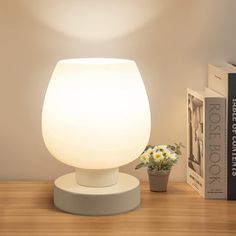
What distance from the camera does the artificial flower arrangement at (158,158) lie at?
1384 mm

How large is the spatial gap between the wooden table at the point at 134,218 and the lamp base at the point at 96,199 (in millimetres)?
16

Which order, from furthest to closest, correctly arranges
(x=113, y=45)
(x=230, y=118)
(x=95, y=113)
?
(x=113, y=45)
(x=230, y=118)
(x=95, y=113)

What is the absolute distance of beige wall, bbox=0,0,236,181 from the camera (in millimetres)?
1443

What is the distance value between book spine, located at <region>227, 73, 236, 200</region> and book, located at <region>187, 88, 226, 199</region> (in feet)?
0.04

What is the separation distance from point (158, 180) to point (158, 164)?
0.13 ft

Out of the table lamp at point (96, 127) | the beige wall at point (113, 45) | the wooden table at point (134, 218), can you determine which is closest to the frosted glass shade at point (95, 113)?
the table lamp at point (96, 127)

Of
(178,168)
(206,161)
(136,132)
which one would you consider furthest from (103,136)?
(178,168)

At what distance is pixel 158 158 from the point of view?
1377 millimetres

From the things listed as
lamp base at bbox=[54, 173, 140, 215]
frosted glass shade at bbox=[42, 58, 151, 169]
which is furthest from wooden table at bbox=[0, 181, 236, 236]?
frosted glass shade at bbox=[42, 58, 151, 169]

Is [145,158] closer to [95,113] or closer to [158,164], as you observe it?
[158,164]

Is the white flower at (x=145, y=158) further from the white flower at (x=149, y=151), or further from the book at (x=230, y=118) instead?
the book at (x=230, y=118)

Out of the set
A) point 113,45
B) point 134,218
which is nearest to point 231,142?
point 134,218

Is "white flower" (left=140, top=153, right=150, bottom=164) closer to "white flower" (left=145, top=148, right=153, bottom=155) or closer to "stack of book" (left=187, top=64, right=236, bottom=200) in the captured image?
"white flower" (left=145, top=148, right=153, bottom=155)

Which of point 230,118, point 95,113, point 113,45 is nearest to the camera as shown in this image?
point 95,113
